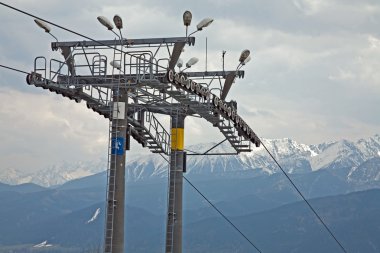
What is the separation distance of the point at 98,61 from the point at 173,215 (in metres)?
15.9

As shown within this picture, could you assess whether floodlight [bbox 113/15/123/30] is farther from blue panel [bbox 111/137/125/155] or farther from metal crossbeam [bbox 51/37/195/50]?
blue panel [bbox 111/137/125/155]

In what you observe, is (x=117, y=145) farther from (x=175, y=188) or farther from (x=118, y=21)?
(x=175, y=188)

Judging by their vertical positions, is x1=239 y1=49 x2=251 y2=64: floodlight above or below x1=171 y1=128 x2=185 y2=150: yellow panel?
above

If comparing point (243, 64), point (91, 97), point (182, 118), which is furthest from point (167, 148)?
point (91, 97)

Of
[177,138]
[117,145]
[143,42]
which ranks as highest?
[143,42]

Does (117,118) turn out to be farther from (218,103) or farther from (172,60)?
(218,103)

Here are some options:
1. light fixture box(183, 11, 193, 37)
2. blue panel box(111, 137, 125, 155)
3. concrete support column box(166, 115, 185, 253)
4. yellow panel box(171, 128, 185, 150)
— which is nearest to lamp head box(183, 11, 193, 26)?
light fixture box(183, 11, 193, 37)

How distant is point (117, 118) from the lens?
148 ft

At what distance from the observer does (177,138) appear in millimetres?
58344

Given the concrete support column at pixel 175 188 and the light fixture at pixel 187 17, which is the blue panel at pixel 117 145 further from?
the concrete support column at pixel 175 188

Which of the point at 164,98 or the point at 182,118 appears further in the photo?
the point at 182,118

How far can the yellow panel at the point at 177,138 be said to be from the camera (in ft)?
191

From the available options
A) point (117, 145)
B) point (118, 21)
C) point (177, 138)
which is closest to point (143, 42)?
point (118, 21)

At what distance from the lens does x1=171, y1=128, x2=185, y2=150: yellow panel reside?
58125 millimetres
